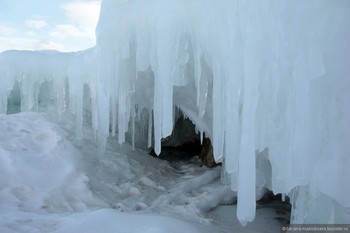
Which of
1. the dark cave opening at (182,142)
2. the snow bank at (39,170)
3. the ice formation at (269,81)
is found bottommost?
the dark cave opening at (182,142)

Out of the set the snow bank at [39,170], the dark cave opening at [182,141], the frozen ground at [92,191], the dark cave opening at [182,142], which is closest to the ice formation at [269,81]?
the frozen ground at [92,191]

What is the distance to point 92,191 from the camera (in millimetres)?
5395

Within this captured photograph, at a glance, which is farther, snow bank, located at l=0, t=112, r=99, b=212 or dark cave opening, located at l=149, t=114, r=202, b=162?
dark cave opening, located at l=149, t=114, r=202, b=162

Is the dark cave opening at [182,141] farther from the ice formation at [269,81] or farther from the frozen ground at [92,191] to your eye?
the ice formation at [269,81]

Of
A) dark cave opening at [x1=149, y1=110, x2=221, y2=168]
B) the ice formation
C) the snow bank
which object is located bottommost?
dark cave opening at [x1=149, y1=110, x2=221, y2=168]

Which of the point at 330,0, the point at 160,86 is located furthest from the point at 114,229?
the point at 330,0

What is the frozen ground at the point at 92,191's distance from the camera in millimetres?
3916

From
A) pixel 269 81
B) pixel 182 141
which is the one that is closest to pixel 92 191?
pixel 269 81

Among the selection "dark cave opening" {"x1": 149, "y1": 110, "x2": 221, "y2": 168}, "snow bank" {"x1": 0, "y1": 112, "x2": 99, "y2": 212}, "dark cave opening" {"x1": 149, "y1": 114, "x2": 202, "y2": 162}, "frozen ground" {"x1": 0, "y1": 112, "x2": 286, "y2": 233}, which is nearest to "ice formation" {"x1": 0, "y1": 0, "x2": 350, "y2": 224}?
"frozen ground" {"x1": 0, "y1": 112, "x2": 286, "y2": 233}

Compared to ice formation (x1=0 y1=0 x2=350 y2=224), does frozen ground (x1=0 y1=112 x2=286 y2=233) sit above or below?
below

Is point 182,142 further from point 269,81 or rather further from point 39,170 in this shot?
point 269,81

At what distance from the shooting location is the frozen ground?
3916mm

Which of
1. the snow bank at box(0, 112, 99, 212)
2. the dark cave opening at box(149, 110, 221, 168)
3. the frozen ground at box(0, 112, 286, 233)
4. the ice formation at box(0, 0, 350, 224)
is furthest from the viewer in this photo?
the dark cave opening at box(149, 110, 221, 168)

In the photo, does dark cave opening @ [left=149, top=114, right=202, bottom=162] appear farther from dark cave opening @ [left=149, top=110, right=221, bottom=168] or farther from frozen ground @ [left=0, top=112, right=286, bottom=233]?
frozen ground @ [left=0, top=112, right=286, bottom=233]
